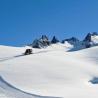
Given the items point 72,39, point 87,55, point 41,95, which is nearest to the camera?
point 41,95

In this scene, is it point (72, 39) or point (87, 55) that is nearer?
point (87, 55)

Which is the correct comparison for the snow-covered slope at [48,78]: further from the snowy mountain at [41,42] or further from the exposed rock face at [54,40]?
the exposed rock face at [54,40]

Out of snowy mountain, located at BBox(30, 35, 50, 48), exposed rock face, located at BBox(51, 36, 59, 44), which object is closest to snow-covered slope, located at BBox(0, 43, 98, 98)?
snowy mountain, located at BBox(30, 35, 50, 48)

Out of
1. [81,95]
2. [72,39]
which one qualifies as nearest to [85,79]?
[81,95]

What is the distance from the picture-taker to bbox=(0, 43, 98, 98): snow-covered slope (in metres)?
30.5

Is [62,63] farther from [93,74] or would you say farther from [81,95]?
[81,95]

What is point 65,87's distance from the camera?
3278cm

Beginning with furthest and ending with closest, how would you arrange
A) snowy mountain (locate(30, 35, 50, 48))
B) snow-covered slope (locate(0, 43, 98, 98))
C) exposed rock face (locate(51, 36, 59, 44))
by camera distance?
1. exposed rock face (locate(51, 36, 59, 44))
2. snowy mountain (locate(30, 35, 50, 48))
3. snow-covered slope (locate(0, 43, 98, 98))

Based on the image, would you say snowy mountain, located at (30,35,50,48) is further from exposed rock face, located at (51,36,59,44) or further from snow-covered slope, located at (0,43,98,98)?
snow-covered slope, located at (0,43,98,98)

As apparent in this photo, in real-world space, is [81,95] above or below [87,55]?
below

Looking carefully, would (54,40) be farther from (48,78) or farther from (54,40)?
(48,78)

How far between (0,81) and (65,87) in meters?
5.79

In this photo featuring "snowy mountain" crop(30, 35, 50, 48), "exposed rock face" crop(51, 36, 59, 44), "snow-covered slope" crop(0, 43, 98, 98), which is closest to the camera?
"snow-covered slope" crop(0, 43, 98, 98)

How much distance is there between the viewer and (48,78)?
117 ft
